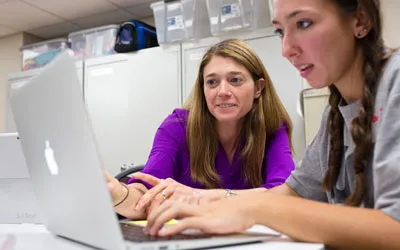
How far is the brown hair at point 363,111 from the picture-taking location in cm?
68

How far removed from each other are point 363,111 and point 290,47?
199mm

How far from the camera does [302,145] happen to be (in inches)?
84.0

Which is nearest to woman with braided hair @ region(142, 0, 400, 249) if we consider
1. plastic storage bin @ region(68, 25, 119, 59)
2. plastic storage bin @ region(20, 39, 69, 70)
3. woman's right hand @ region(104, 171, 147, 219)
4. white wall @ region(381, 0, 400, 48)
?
woman's right hand @ region(104, 171, 147, 219)

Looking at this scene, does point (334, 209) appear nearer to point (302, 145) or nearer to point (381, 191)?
point (381, 191)

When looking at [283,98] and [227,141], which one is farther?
[283,98]

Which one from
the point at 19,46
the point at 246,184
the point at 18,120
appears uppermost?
the point at 19,46

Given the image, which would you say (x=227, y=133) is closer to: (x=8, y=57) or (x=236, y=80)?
(x=236, y=80)

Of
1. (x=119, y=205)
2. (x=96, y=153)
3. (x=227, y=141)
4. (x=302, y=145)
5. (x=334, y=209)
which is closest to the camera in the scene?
(x=96, y=153)

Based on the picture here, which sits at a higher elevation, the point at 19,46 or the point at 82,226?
the point at 19,46

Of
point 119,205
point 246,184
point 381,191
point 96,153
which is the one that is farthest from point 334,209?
point 246,184

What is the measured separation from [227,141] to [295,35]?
787 mm

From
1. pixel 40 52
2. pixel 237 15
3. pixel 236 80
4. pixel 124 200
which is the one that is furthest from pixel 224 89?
pixel 40 52

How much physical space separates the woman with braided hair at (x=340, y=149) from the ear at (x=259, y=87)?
580 mm

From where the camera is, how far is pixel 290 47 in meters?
0.78
